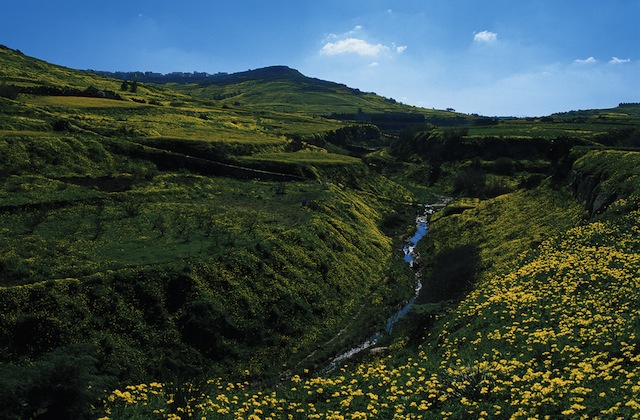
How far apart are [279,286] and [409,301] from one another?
53.2 ft

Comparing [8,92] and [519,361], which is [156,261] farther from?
[8,92]

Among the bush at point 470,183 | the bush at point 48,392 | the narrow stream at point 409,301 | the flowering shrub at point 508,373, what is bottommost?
the narrow stream at point 409,301

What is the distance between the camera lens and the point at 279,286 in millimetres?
43719

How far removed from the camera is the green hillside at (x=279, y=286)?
1845 centimetres

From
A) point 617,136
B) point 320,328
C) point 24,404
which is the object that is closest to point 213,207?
point 320,328

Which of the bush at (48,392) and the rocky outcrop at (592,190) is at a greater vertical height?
the rocky outcrop at (592,190)

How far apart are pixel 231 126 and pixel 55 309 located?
97.3m

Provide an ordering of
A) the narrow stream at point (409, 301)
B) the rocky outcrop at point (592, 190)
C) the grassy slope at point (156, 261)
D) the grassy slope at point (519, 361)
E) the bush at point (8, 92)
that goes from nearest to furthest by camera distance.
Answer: the grassy slope at point (519, 361) < the grassy slope at point (156, 261) < the narrow stream at point (409, 301) < the rocky outcrop at point (592, 190) < the bush at point (8, 92)

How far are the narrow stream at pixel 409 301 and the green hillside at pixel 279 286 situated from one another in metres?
0.86

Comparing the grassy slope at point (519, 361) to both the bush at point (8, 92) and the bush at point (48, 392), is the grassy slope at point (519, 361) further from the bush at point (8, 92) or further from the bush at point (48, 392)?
the bush at point (8, 92)

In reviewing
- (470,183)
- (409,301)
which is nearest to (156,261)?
(409,301)

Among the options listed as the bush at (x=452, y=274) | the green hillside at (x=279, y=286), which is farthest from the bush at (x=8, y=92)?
the bush at (x=452, y=274)

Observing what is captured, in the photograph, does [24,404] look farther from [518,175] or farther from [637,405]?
[518,175]

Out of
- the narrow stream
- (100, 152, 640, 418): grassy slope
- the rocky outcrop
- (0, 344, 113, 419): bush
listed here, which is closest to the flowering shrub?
(100, 152, 640, 418): grassy slope
